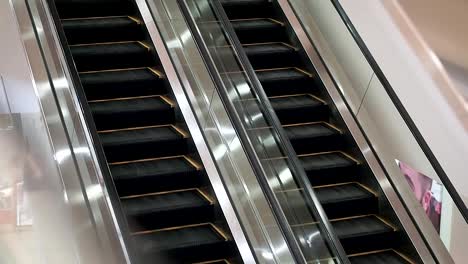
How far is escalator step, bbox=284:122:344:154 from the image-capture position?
6.49 m

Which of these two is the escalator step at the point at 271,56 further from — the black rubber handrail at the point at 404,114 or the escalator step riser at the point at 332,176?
the escalator step riser at the point at 332,176

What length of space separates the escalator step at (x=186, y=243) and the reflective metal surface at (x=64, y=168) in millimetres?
458

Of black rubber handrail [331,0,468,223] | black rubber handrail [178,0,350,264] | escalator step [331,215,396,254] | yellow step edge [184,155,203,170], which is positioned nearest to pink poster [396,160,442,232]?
escalator step [331,215,396,254]

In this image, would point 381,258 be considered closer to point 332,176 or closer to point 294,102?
point 332,176

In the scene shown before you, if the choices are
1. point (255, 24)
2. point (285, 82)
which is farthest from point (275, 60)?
point (255, 24)

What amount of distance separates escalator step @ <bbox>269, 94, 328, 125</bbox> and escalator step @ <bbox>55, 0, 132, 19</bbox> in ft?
6.13

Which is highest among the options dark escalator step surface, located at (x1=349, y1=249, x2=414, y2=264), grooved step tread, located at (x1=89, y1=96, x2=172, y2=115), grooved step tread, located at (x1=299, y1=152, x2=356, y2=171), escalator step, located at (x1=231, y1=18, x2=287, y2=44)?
escalator step, located at (x1=231, y1=18, x2=287, y2=44)

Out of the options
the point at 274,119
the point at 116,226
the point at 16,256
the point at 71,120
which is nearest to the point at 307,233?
the point at 274,119

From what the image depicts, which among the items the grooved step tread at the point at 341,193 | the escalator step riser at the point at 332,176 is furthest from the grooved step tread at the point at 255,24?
the grooved step tread at the point at 341,193

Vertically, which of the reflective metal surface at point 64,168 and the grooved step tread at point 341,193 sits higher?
the reflective metal surface at point 64,168

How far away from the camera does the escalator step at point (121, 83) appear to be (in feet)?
21.3

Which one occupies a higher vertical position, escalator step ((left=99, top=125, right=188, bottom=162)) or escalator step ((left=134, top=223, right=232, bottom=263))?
escalator step ((left=99, top=125, right=188, bottom=162))

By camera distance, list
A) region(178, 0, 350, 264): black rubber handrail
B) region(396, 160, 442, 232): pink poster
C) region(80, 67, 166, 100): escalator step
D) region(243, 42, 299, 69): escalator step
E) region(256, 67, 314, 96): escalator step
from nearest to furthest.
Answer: region(178, 0, 350, 264): black rubber handrail → region(80, 67, 166, 100): escalator step → region(256, 67, 314, 96): escalator step → region(243, 42, 299, 69): escalator step → region(396, 160, 442, 232): pink poster

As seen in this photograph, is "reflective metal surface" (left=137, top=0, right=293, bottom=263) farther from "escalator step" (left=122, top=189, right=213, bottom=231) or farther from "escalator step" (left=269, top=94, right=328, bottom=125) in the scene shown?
"escalator step" (left=269, top=94, right=328, bottom=125)
